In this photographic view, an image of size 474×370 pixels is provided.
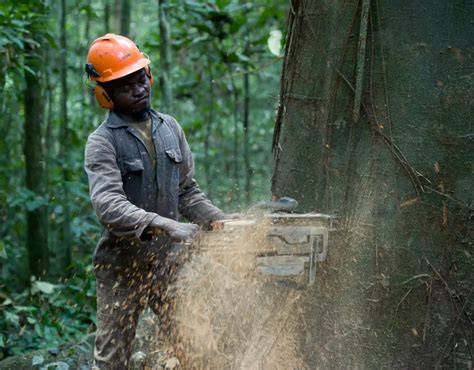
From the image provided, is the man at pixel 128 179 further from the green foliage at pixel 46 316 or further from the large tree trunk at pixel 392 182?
the green foliage at pixel 46 316

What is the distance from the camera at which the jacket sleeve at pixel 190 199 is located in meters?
3.75

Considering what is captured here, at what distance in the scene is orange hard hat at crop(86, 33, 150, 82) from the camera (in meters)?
3.41

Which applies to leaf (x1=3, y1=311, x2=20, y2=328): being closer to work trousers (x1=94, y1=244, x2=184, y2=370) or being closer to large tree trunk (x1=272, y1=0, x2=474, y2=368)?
work trousers (x1=94, y1=244, x2=184, y2=370)

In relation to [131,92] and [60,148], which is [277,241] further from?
[60,148]

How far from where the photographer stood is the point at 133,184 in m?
3.47

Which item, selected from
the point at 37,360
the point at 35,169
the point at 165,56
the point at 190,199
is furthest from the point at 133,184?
the point at 35,169

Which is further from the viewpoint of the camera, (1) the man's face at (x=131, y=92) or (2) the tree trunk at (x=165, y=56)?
(2) the tree trunk at (x=165, y=56)

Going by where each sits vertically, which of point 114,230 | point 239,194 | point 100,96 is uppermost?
point 100,96

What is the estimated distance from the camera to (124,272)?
352cm

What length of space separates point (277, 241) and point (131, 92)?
44.7 inches

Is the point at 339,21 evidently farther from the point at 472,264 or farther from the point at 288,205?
the point at 472,264

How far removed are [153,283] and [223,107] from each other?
8.49 m

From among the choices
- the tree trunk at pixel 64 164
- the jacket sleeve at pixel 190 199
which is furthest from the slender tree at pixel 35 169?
the jacket sleeve at pixel 190 199

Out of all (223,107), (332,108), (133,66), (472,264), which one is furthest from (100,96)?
(223,107)
